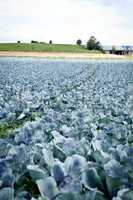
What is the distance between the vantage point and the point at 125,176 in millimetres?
2371

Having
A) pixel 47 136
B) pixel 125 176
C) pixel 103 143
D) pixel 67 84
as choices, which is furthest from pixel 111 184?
pixel 67 84

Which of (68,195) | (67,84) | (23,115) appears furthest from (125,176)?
(67,84)

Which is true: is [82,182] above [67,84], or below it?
above

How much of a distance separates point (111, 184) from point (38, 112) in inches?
264

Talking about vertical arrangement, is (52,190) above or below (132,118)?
above

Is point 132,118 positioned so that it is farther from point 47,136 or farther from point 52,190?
point 52,190

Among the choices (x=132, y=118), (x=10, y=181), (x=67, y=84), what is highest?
(x=10, y=181)

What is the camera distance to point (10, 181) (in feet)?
7.94

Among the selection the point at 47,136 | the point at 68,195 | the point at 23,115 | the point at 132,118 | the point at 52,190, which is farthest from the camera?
the point at 23,115

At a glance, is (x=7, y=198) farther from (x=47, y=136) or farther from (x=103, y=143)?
(x=47, y=136)

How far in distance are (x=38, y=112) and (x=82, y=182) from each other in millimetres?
6688

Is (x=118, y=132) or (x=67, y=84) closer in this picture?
(x=118, y=132)

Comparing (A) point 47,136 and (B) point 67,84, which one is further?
(B) point 67,84

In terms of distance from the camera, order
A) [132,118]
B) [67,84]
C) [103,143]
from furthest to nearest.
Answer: [67,84] < [132,118] < [103,143]
